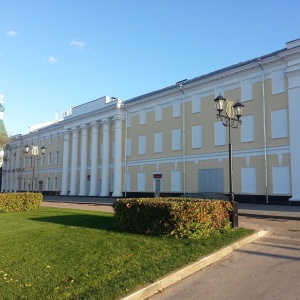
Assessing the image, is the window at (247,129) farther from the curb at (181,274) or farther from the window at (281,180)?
→ the curb at (181,274)

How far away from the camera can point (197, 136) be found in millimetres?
31797

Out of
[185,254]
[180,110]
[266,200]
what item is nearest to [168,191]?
[180,110]

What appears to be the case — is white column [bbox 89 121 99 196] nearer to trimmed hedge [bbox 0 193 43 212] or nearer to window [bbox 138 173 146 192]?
window [bbox 138 173 146 192]

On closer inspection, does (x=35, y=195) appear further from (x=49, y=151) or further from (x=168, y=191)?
(x=49, y=151)

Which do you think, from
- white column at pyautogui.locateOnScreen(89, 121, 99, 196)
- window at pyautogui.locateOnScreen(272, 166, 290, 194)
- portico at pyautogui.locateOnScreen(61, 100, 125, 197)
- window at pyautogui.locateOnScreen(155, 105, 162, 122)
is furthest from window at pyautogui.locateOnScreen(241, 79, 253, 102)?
white column at pyautogui.locateOnScreen(89, 121, 99, 196)

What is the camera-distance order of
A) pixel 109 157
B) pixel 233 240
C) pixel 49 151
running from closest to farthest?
pixel 233 240 < pixel 109 157 < pixel 49 151

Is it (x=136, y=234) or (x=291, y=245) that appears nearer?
(x=291, y=245)

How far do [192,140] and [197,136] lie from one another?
0.67 metres

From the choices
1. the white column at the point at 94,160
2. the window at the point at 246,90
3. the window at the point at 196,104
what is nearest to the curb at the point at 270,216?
the window at the point at 246,90

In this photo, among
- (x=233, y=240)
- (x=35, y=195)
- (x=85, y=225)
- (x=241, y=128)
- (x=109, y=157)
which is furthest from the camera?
(x=109, y=157)

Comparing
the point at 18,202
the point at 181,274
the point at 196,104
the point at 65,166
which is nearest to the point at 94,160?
the point at 65,166

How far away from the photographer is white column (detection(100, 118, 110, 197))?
40.6 m

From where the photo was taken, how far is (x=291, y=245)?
8875 millimetres

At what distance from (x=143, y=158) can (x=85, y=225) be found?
84.0 feet
